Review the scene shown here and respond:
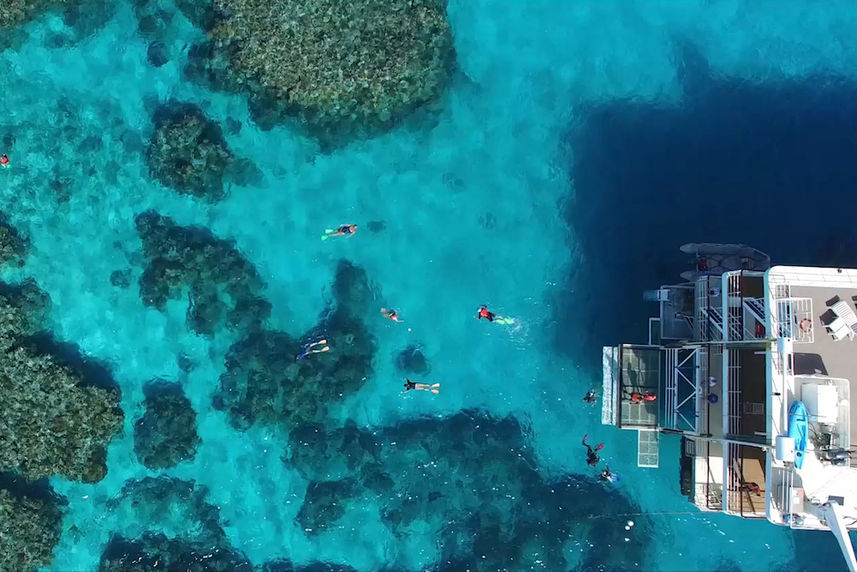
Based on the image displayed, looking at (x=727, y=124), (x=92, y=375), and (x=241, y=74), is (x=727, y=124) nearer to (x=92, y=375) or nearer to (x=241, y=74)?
(x=241, y=74)

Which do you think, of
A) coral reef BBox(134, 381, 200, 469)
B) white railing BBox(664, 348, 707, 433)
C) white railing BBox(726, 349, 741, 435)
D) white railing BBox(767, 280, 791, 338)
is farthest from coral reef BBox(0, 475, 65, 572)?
white railing BBox(767, 280, 791, 338)

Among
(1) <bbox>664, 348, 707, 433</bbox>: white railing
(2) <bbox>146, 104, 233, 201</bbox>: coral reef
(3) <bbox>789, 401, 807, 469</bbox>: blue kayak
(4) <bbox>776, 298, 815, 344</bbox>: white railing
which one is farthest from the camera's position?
(2) <bbox>146, 104, 233, 201</bbox>: coral reef

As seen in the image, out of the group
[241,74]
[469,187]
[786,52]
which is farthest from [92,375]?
[786,52]

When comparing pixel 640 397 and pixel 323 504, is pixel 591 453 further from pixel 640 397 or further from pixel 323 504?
pixel 323 504

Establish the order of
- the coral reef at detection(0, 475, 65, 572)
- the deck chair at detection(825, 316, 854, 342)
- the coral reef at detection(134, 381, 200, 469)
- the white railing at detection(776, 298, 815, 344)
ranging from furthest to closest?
1. the coral reef at detection(134, 381, 200, 469)
2. the coral reef at detection(0, 475, 65, 572)
3. the deck chair at detection(825, 316, 854, 342)
4. the white railing at detection(776, 298, 815, 344)

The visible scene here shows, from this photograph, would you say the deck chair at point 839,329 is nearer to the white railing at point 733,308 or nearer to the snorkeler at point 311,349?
the white railing at point 733,308

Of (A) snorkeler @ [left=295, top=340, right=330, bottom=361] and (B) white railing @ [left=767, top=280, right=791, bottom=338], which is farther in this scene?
(A) snorkeler @ [left=295, top=340, right=330, bottom=361]

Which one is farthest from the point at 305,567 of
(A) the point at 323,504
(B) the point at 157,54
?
(B) the point at 157,54

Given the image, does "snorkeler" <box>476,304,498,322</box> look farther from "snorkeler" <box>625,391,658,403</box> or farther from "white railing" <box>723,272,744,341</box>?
"white railing" <box>723,272,744,341</box>
